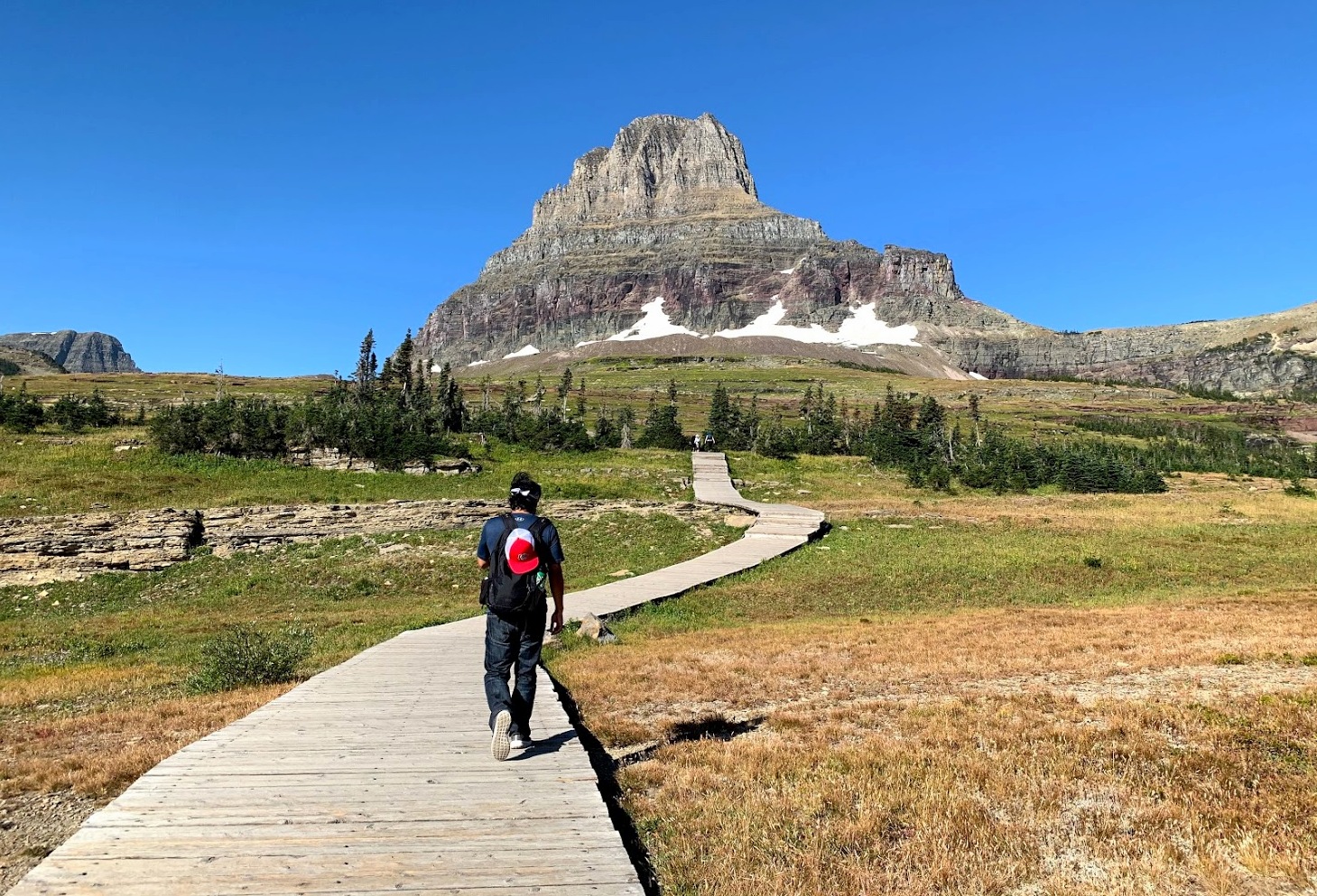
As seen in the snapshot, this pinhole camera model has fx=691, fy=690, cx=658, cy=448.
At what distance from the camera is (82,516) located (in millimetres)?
28625

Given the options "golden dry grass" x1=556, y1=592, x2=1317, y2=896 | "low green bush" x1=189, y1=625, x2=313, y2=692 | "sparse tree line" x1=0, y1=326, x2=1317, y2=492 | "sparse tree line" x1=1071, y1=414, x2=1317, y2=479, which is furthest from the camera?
"sparse tree line" x1=1071, y1=414, x2=1317, y2=479

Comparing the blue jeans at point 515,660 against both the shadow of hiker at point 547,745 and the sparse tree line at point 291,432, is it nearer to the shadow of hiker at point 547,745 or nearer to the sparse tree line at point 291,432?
the shadow of hiker at point 547,745

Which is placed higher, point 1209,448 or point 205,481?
point 1209,448

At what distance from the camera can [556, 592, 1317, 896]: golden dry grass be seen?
16.3 ft

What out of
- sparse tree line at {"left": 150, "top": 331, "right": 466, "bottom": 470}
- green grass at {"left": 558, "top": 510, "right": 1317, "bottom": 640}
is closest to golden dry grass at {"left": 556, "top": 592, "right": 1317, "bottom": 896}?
green grass at {"left": 558, "top": 510, "right": 1317, "bottom": 640}

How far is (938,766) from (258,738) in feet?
23.9

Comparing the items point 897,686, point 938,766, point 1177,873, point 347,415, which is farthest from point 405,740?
point 347,415

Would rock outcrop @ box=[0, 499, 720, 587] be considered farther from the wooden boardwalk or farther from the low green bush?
the wooden boardwalk

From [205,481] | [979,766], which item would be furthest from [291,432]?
[979,766]

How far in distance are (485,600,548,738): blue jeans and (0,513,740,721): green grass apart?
8.47 metres

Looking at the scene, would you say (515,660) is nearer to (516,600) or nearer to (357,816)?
(516,600)

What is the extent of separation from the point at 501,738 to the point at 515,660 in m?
0.91

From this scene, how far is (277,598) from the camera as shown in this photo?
24891mm

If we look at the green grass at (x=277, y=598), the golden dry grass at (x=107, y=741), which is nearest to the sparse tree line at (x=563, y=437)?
the green grass at (x=277, y=598)
